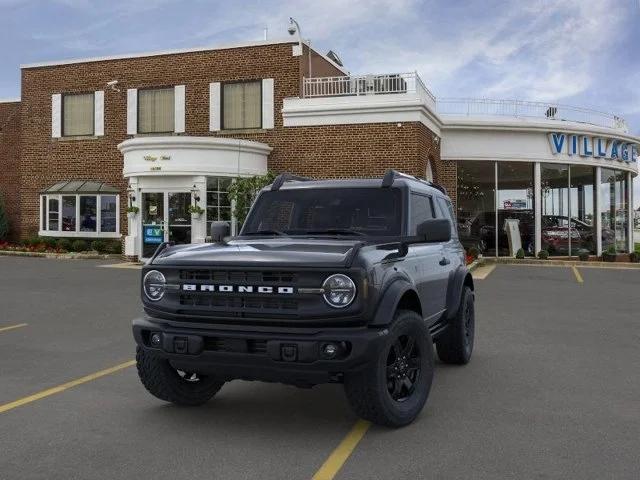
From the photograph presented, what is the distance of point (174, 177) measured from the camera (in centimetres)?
2112

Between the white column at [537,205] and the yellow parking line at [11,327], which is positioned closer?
the yellow parking line at [11,327]

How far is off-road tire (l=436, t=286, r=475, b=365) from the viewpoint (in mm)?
6766

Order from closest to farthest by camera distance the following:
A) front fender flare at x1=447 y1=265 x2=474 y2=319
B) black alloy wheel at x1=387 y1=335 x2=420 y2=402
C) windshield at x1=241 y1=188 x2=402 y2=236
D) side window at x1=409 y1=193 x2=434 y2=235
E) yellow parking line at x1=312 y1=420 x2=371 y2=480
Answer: yellow parking line at x1=312 y1=420 x2=371 y2=480
black alloy wheel at x1=387 y1=335 x2=420 y2=402
windshield at x1=241 y1=188 x2=402 y2=236
side window at x1=409 y1=193 x2=434 y2=235
front fender flare at x1=447 y1=265 x2=474 y2=319

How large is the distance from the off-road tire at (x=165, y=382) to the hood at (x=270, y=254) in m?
0.74

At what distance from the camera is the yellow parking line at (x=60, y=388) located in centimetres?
542

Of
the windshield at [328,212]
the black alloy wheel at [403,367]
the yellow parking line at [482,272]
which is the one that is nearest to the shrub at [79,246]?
the yellow parking line at [482,272]

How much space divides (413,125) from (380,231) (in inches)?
614

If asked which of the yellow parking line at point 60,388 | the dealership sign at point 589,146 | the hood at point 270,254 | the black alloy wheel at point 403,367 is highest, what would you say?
the dealership sign at point 589,146

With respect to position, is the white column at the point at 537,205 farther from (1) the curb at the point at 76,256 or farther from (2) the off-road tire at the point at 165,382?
(2) the off-road tire at the point at 165,382

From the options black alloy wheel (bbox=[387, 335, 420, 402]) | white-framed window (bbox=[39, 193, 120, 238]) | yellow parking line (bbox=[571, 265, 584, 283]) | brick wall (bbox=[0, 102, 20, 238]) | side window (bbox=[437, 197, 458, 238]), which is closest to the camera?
black alloy wheel (bbox=[387, 335, 420, 402])

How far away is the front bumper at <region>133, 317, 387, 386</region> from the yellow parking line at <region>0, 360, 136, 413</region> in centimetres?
165

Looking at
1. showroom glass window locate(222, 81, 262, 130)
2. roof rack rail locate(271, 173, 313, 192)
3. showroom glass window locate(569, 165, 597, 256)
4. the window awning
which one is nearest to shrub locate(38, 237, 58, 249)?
the window awning

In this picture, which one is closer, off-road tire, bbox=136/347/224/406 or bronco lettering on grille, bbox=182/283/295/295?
bronco lettering on grille, bbox=182/283/295/295

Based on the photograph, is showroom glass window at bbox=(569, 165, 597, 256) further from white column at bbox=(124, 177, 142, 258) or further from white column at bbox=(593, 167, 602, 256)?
white column at bbox=(124, 177, 142, 258)
